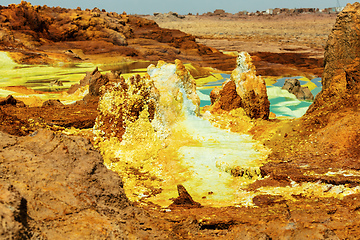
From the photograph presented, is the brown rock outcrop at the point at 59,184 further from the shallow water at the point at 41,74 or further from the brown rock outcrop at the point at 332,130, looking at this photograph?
the shallow water at the point at 41,74

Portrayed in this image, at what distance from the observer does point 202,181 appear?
5938 mm

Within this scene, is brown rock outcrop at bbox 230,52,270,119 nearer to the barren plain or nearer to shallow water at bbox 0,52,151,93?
shallow water at bbox 0,52,151,93

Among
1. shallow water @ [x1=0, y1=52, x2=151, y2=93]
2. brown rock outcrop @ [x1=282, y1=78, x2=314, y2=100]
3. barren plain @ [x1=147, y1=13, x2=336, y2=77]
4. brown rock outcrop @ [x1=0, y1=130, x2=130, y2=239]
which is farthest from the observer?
barren plain @ [x1=147, y1=13, x2=336, y2=77]

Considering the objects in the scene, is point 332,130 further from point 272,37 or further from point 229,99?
point 272,37

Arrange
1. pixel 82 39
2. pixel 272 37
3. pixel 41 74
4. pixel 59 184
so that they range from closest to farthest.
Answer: pixel 59 184
pixel 41 74
pixel 82 39
pixel 272 37

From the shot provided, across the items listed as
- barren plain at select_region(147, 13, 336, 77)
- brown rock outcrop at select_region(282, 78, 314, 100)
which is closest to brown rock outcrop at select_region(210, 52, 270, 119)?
brown rock outcrop at select_region(282, 78, 314, 100)

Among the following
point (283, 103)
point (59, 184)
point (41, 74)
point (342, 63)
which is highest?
point (342, 63)

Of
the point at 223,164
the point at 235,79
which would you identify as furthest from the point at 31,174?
the point at 235,79

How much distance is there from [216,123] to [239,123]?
529 millimetres

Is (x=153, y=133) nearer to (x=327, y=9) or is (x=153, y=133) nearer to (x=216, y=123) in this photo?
(x=216, y=123)

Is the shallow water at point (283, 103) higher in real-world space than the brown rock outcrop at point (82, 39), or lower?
lower

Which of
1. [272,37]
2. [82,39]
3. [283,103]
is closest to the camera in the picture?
[283,103]

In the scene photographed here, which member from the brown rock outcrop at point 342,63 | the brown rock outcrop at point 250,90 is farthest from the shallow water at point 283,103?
the brown rock outcrop at point 342,63

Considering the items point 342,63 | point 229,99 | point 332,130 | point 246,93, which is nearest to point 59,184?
point 332,130
